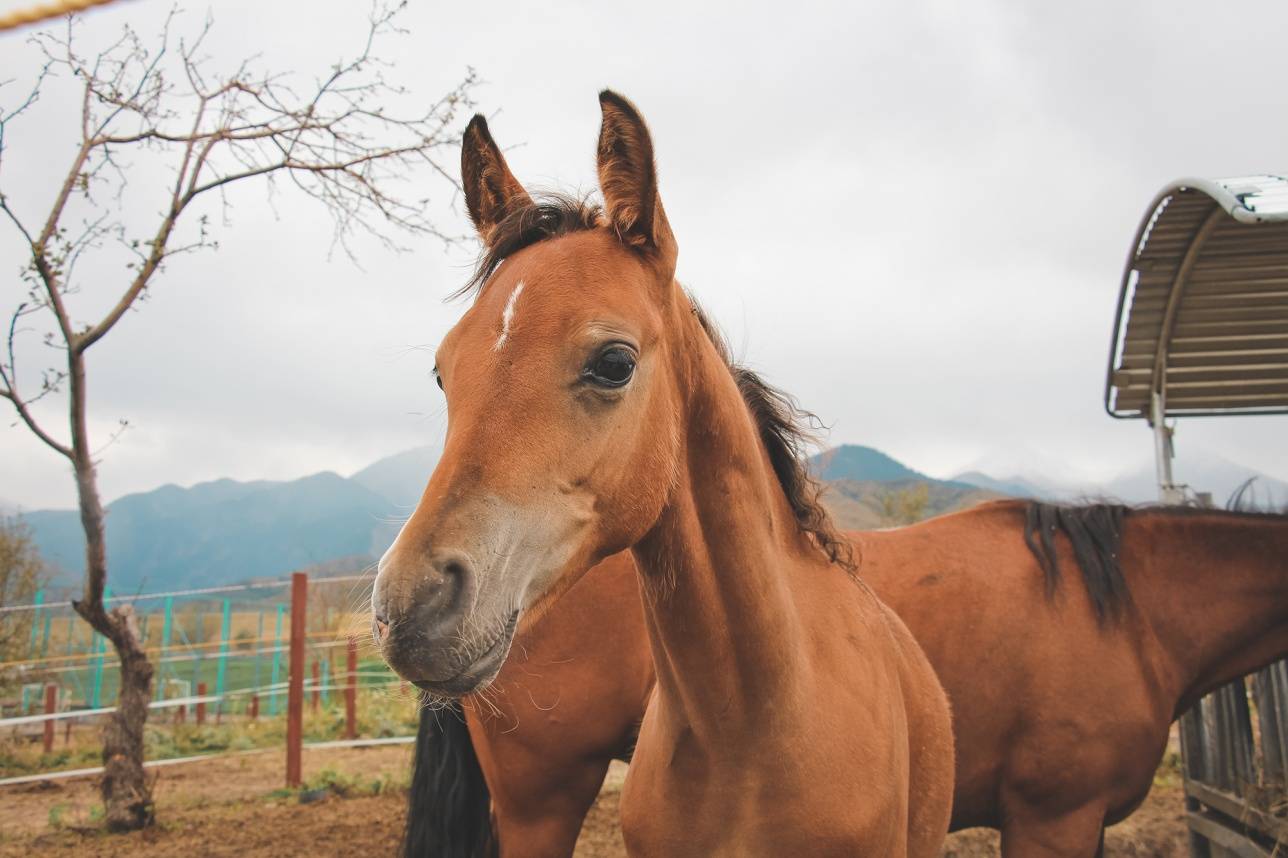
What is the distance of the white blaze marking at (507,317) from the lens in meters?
1.73

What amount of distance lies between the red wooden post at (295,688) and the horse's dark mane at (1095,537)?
678 cm

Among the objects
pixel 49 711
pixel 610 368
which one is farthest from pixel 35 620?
pixel 610 368

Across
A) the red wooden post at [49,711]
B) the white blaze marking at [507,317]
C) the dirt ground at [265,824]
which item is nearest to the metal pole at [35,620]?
the red wooden post at [49,711]

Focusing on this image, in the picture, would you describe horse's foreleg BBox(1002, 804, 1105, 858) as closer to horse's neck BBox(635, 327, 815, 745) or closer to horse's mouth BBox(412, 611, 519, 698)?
horse's neck BBox(635, 327, 815, 745)

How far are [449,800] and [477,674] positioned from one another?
2.94 metres

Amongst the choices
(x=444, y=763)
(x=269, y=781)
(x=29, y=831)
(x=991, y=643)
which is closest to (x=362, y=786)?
(x=269, y=781)

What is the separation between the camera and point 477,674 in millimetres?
1480

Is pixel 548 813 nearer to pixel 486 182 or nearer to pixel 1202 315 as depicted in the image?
pixel 486 182

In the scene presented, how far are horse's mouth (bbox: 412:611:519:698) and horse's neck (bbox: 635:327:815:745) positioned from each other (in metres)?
0.57

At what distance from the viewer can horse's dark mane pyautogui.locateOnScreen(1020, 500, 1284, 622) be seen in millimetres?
4242

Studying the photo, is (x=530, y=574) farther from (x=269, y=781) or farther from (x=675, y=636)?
(x=269, y=781)

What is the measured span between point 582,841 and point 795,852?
16.2 ft

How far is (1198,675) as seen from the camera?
425cm

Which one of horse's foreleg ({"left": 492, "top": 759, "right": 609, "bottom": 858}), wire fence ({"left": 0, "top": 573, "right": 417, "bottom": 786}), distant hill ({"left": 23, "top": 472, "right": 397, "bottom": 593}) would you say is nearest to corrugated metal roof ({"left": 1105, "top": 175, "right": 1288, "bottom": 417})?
horse's foreleg ({"left": 492, "top": 759, "right": 609, "bottom": 858})
